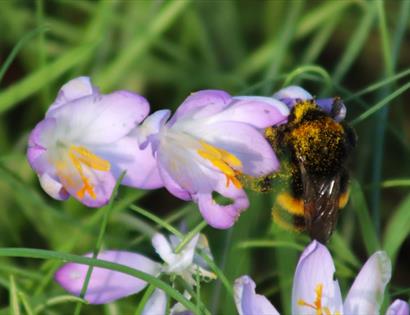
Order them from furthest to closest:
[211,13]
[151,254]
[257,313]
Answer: [211,13], [151,254], [257,313]

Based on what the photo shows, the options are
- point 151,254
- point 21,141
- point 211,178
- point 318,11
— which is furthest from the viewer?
point 318,11

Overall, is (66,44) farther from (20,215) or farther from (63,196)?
(63,196)

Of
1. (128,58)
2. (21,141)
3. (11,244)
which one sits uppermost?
(128,58)

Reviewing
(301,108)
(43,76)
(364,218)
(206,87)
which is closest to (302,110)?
(301,108)

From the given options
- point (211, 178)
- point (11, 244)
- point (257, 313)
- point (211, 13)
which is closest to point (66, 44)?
point (211, 13)

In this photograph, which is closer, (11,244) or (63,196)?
(63,196)

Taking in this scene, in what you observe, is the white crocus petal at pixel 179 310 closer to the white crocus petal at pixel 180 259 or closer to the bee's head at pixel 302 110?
the white crocus petal at pixel 180 259

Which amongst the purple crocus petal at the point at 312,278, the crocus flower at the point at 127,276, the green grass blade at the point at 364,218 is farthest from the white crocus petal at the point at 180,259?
the green grass blade at the point at 364,218
